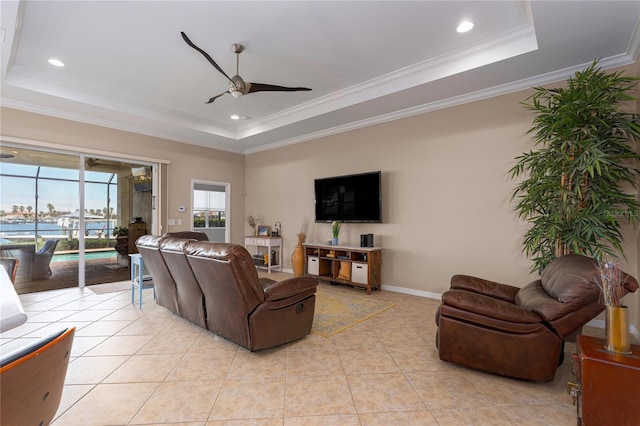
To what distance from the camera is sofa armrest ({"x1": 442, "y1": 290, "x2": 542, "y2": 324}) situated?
2129 millimetres

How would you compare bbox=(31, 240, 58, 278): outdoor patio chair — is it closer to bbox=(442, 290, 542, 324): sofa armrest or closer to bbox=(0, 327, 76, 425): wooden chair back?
bbox=(0, 327, 76, 425): wooden chair back

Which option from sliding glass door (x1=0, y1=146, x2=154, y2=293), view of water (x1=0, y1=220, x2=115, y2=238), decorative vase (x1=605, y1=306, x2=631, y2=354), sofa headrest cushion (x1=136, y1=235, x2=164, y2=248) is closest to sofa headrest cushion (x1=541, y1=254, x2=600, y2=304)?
decorative vase (x1=605, y1=306, x2=631, y2=354)

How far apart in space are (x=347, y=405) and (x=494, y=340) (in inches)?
47.6

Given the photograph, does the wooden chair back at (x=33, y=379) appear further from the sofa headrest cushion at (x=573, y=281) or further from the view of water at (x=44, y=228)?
the view of water at (x=44, y=228)

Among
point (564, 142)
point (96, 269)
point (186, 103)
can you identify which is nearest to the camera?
point (564, 142)

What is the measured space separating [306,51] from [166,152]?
13.2ft

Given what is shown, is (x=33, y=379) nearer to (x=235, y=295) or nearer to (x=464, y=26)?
(x=235, y=295)

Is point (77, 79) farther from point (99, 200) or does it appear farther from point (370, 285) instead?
point (370, 285)

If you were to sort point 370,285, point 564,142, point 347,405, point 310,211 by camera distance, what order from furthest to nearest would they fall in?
point 310,211 < point 370,285 < point 564,142 < point 347,405

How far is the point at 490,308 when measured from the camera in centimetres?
221

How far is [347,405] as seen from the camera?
6.52 feet

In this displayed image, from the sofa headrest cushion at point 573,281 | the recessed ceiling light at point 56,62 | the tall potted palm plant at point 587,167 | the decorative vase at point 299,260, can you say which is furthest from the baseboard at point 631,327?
the recessed ceiling light at point 56,62

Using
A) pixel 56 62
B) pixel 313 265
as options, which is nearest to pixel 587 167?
pixel 313 265

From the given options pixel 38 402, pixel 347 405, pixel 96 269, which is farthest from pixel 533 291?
pixel 96 269
